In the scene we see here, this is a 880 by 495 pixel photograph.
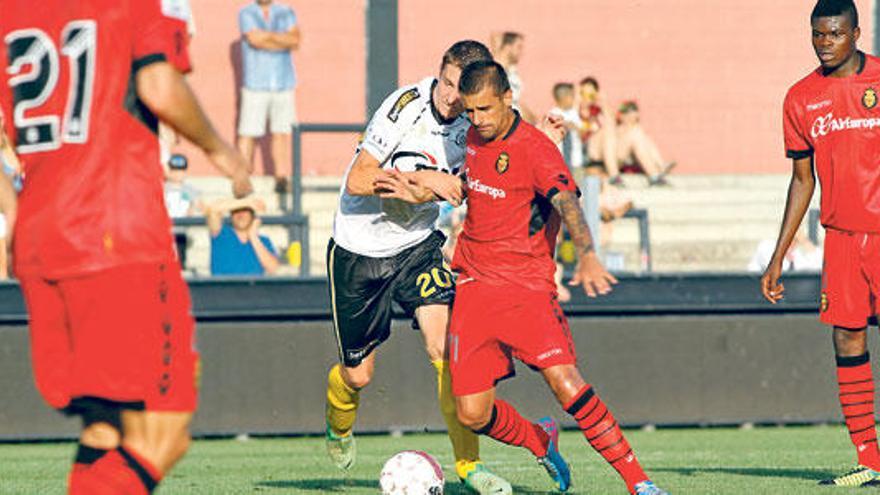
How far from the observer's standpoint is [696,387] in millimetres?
14789

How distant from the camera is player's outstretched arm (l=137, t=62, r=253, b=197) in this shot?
5785 mm

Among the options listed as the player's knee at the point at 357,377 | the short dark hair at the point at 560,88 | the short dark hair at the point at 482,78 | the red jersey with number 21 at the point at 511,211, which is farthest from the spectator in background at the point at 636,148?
the short dark hair at the point at 482,78

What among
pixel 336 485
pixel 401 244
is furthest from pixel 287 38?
pixel 336 485

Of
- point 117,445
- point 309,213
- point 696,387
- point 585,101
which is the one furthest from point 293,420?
point 117,445

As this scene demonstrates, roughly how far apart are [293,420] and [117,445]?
8484 mm

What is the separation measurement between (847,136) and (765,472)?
2248 mm

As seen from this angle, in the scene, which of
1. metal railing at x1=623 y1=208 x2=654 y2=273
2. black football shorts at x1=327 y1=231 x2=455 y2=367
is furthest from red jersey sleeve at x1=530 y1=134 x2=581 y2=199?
metal railing at x1=623 y1=208 x2=654 y2=273

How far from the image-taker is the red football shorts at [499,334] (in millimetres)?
8914

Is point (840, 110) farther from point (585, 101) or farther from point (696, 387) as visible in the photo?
point (585, 101)

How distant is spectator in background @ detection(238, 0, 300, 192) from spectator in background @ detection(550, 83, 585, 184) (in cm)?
266

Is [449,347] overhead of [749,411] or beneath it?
overhead

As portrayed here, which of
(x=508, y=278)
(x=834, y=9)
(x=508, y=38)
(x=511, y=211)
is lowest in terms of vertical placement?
(x=508, y=278)

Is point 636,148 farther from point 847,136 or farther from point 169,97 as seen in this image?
point 169,97

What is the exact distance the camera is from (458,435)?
9672 millimetres
